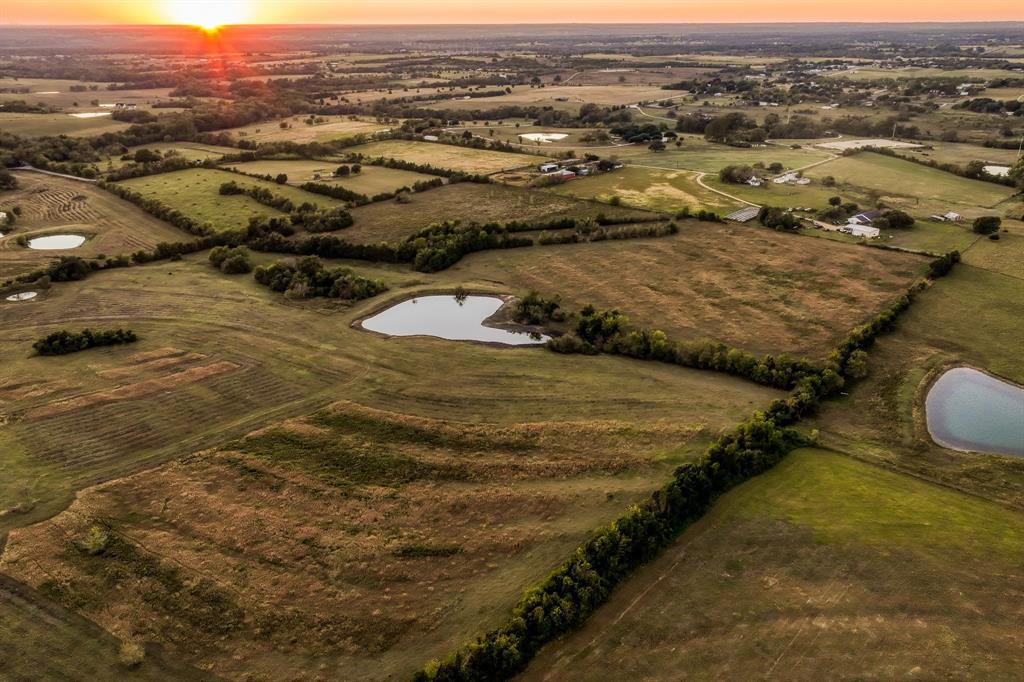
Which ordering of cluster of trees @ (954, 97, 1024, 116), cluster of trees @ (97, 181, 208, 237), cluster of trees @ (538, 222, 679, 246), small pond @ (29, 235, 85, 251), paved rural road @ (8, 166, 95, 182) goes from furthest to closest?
cluster of trees @ (954, 97, 1024, 116)
paved rural road @ (8, 166, 95, 182)
cluster of trees @ (97, 181, 208, 237)
small pond @ (29, 235, 85, 251)
cluster of trees @ (538, 222, 679, 246)

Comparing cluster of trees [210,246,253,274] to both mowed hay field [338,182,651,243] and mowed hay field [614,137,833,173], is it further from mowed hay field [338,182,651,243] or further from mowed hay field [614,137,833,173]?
mowed hay field [614,137,833,173]

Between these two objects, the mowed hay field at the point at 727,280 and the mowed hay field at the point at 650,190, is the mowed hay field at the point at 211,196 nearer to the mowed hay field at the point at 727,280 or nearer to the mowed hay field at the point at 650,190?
the mowed hay field at the point at 727,280

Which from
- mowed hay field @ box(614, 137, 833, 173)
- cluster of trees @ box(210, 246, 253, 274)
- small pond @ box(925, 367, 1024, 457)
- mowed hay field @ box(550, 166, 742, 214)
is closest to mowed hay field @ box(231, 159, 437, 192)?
mowed hay field @ box(550, 166, 742, 214)

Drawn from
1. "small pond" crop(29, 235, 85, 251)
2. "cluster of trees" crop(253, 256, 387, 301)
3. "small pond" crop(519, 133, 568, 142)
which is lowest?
"cluster of trees" crop(253, 256, 387, 301)

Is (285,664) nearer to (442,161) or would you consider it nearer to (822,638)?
(822,638)

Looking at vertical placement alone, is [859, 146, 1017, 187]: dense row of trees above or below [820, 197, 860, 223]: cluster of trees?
above

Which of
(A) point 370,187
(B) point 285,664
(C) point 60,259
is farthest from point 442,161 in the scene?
(B) point 285,664
